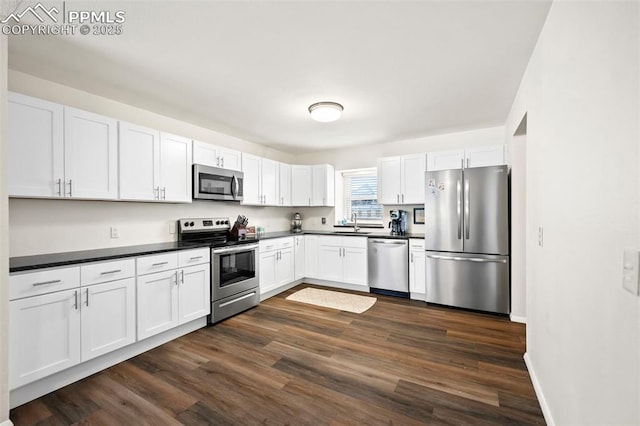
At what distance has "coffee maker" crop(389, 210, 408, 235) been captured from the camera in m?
4.59

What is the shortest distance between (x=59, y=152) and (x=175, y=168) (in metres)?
1.08

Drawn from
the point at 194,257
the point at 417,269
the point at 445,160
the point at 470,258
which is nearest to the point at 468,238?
the point at 470,258

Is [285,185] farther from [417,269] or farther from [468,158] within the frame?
[468,158]

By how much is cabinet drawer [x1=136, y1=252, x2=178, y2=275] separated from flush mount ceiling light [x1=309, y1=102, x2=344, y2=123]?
7.11 feet

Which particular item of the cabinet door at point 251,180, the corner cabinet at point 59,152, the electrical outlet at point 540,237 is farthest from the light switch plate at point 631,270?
the cabinet door at point 251,180

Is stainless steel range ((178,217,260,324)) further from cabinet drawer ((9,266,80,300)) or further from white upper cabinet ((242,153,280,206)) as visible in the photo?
cabinet drawer ((9,266,80,300))

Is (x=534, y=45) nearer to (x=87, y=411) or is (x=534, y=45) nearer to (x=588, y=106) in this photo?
(x=588, y=106)

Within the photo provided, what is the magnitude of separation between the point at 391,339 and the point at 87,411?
2514 millimetres

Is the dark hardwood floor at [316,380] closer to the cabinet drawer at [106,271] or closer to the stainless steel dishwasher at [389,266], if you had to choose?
the cabinet drawer at [106,271]

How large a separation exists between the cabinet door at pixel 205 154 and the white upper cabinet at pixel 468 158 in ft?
10.1

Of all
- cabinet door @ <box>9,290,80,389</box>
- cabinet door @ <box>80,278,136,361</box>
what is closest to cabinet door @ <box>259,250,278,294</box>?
cabinet door @ <box>80,278,136,361</box>

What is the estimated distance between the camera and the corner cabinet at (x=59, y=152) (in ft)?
7.09

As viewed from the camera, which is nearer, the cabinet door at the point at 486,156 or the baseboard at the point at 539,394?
the baseboard at the point at 539,394

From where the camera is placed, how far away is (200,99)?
3.06 metres
